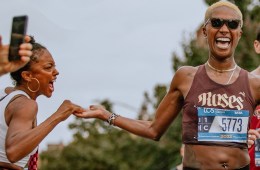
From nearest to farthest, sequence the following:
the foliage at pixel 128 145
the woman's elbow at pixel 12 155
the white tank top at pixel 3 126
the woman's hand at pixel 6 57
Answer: the woman's hand at pixel 6 57 → the woman's elbow at pixel 12 155 → the white tank top at pixel 3 126 → the foliage at pixel 128 145

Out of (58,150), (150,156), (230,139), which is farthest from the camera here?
(58,150)

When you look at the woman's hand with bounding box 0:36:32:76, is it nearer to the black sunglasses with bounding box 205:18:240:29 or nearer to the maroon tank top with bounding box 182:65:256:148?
the maroon tank top with bounding box 182:65:256:148

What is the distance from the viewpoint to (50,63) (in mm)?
7094

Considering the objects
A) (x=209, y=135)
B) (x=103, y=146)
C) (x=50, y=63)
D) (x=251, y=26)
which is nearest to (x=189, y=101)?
(x=209, y=135)

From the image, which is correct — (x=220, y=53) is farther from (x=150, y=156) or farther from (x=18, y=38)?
(x=150, y=156)

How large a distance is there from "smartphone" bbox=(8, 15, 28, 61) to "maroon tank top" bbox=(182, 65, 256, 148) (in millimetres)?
2105

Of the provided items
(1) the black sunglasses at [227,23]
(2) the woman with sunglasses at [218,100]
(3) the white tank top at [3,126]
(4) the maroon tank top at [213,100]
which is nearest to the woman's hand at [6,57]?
(3) the white tank top at [3,126]

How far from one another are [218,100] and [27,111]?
1.59 metres

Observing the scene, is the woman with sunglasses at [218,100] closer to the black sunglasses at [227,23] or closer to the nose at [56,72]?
the black sunglasses at [227,23]

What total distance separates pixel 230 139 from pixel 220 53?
2.42 feet

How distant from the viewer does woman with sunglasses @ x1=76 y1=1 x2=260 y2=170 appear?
6.89 meters

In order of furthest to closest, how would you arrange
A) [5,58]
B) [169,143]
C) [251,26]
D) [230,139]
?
[169,143], [251,26], [230,139], [5,58]

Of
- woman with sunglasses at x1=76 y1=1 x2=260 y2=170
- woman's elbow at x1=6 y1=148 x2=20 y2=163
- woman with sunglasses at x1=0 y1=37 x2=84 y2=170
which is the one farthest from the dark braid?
woman's elbow at x1=6 y1=148 x2=20 y2=163

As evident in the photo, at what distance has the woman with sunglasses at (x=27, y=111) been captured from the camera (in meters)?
6.27
